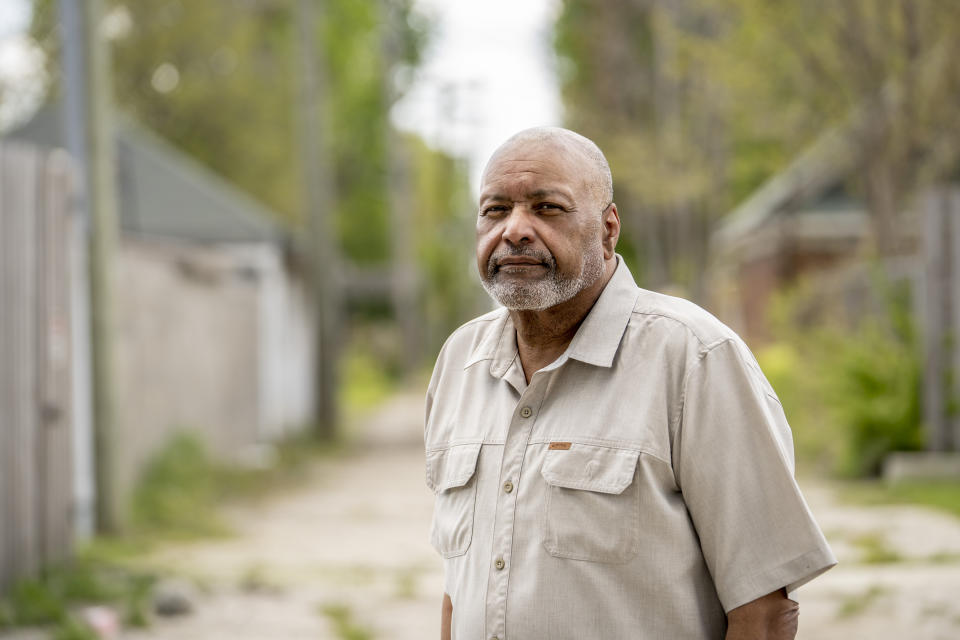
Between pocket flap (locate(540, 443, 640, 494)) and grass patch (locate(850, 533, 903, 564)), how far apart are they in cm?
533

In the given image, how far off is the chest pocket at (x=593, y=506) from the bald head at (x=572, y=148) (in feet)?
1.76

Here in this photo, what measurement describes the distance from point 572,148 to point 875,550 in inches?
222

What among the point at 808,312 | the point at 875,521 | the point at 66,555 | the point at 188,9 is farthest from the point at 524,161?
the point at 188,9

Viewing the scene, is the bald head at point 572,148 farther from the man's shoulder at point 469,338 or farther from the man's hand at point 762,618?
the man's hand at point 762,618

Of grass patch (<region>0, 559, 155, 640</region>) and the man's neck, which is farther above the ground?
the man's neck

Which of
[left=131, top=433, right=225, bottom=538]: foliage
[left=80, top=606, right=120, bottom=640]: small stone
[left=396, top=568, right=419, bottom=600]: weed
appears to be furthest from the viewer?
[left=131, top=433, right=225, bottom=538]: foliage

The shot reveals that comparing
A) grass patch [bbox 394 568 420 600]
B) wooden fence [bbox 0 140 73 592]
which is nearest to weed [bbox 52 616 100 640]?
wooden fence [bbox 0 140 73 592]

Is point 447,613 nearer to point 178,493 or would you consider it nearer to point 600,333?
point 600,333

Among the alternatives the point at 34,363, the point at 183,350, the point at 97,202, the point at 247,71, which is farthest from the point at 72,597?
the point at 247,71

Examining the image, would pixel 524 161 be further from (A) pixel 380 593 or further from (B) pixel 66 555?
(B) pixel 66 555

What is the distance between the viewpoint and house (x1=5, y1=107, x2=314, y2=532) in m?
10.4

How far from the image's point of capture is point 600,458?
2.25 metres

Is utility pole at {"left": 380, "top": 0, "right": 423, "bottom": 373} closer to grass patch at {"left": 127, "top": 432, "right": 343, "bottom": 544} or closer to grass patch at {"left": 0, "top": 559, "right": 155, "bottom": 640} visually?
grass patch at {"left": 127, "top": 432, "right": 343, "bottom": 544}

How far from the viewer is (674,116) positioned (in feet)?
71.1
